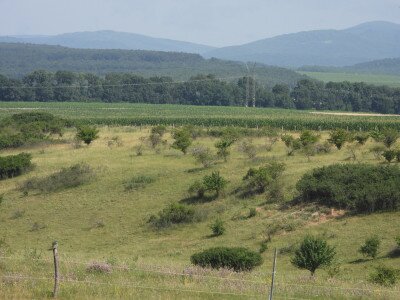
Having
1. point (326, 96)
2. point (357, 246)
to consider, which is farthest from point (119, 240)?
point (326, 96)

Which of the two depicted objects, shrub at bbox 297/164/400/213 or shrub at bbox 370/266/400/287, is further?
shrub at bbox 297/164/400/213

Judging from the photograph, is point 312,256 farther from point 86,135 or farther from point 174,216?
point 86,135

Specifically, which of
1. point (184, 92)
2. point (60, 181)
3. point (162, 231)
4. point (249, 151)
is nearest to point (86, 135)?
point (60, 181)

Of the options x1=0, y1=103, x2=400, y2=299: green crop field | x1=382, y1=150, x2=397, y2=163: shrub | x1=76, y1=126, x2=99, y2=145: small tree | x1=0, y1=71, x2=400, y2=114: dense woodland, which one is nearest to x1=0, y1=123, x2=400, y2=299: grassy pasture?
x1=0, y1=103, x2=400, y2=299: green crop field

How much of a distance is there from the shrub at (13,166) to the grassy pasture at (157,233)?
0.87 metres

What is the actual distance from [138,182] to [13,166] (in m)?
10.00

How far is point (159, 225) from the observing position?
34812 millimetres

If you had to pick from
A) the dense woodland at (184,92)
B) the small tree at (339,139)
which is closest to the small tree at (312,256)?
the small tree at (339,139)

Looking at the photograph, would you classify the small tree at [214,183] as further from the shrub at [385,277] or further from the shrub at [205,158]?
the shrub at [385,277]

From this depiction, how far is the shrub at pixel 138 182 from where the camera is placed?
136 feet

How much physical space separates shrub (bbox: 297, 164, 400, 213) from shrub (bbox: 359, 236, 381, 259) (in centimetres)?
598

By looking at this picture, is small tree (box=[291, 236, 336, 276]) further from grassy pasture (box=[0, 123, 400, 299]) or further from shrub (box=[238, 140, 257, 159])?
shrub (box=[238, 140, 257, 159])

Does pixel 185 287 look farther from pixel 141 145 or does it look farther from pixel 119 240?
pixel 141 145

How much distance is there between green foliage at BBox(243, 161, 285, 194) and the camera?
37.4 meters
